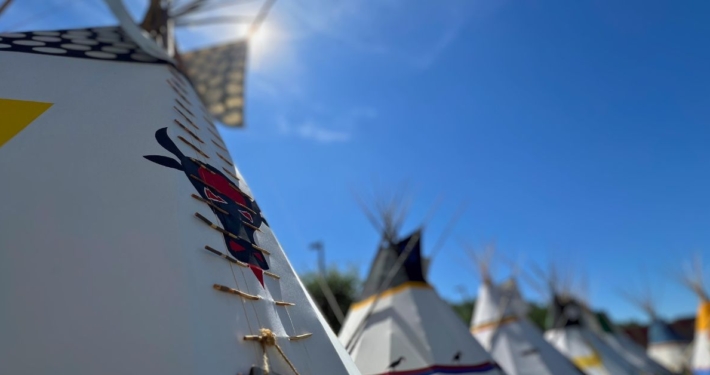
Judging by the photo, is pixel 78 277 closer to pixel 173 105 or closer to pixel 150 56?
pixel 173 105

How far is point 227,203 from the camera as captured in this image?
236 cm

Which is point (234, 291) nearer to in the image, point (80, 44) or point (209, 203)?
point (209, 203)

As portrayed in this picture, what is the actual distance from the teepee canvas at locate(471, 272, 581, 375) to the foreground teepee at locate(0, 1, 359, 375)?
6.22m

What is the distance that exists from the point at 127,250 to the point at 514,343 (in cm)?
774

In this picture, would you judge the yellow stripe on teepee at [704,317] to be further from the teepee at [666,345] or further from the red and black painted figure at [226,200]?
the red and black painted figure at [226,200]

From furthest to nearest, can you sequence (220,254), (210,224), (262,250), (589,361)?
(589,361) < (262,250) < (210,224) < (220,254)

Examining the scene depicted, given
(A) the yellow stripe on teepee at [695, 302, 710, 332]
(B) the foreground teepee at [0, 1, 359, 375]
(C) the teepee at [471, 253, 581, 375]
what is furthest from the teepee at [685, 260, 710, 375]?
(B) the foreground teepee at [0, 1, 359, 375]

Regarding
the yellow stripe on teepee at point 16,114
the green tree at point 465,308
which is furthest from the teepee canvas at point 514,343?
the green tree at point 465,308

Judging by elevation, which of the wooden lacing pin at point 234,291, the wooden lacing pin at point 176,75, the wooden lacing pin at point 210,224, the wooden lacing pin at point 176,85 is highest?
the wooden lacing pin at point 176,75

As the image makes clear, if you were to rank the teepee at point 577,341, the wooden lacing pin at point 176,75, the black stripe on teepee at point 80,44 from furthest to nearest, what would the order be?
the teepee at point 577,341
the wooden lacing pin at point 176,75
the black stripe on teepee at point 80,44

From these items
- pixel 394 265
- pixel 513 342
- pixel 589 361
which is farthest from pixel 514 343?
pixel 589 361

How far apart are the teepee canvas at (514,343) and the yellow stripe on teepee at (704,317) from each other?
19.2 ft

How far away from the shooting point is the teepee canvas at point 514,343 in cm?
711

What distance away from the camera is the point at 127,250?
166 centimetres
